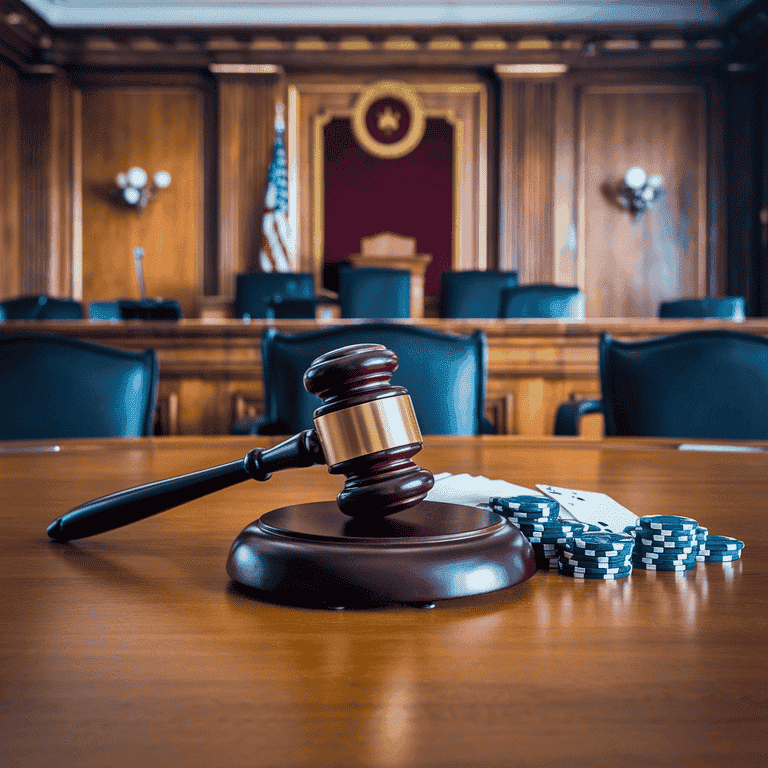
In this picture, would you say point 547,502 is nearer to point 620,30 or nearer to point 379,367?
point 379,367

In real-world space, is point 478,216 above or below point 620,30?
below

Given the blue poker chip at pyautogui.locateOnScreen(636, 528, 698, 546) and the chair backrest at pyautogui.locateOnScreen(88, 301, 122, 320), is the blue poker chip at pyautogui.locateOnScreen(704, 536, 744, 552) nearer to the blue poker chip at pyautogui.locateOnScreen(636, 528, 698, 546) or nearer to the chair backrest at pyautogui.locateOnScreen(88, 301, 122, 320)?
the blue poker chip at pyautogui.locateOnScreen(636, 528, 698, 546)

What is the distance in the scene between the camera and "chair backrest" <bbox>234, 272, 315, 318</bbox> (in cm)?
509

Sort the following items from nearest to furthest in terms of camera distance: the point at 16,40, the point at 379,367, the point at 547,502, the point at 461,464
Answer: the point at 379,367, the point at 547,502, the point at 461,464, the point at 16,40

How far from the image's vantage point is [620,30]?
22.5ft

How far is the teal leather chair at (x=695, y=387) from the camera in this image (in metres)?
1.62

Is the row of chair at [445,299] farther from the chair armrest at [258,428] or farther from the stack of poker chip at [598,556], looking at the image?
the stack of poker chip at [598,556]

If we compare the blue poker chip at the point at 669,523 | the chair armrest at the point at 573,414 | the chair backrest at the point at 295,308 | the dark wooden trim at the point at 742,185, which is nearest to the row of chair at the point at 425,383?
the chair armrest at the point at 573,414

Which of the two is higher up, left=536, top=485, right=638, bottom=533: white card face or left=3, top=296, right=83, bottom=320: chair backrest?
left=3, top=296, right=83, bottom=320: chair backrest

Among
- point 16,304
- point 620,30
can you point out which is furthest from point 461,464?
point 620,30

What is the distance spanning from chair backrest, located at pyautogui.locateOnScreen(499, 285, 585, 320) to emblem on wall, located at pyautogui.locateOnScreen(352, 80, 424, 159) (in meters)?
3.47

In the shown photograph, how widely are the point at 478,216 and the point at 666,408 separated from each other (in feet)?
19.1

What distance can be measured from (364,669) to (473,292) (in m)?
4.83

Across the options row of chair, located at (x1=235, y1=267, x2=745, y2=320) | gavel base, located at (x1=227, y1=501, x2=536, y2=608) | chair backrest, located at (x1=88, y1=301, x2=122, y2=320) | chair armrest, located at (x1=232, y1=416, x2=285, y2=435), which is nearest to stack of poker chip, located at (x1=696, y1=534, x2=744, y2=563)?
gavel base, located at (x1=227, y1=501, x2=536, y2=608)
